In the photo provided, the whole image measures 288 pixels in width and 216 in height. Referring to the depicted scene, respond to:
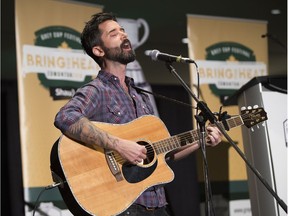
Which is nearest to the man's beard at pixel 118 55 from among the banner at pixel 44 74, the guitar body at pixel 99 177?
the guitar body at pixel 99 177

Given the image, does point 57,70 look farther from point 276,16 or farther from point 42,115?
point 276,16

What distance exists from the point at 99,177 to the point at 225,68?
8.24 feet

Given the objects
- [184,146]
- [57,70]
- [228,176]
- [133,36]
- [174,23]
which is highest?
[174,23]

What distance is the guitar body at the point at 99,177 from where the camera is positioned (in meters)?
2.09

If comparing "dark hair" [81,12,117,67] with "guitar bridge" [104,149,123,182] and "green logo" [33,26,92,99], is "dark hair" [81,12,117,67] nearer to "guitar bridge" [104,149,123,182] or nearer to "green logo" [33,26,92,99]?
"guitar bridge" [104,149,123,182]

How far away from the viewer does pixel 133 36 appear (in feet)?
13.9

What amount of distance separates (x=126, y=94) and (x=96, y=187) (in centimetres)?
51

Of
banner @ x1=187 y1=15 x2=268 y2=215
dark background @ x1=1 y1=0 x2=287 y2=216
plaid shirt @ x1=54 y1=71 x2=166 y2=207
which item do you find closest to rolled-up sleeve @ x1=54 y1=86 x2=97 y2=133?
plaid shirt @ x1=54 y1=71 x2=166 y2=207

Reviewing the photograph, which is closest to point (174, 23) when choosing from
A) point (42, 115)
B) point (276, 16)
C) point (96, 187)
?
point (276, 16)

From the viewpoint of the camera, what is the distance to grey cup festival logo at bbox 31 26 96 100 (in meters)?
3.59

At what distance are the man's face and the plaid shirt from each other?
0.40 ft

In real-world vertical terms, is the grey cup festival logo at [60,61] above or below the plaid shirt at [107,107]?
above

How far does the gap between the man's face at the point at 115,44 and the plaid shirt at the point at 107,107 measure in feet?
0.40

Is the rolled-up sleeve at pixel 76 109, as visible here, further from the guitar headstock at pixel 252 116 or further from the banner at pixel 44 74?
the banner at pixel 44 74
